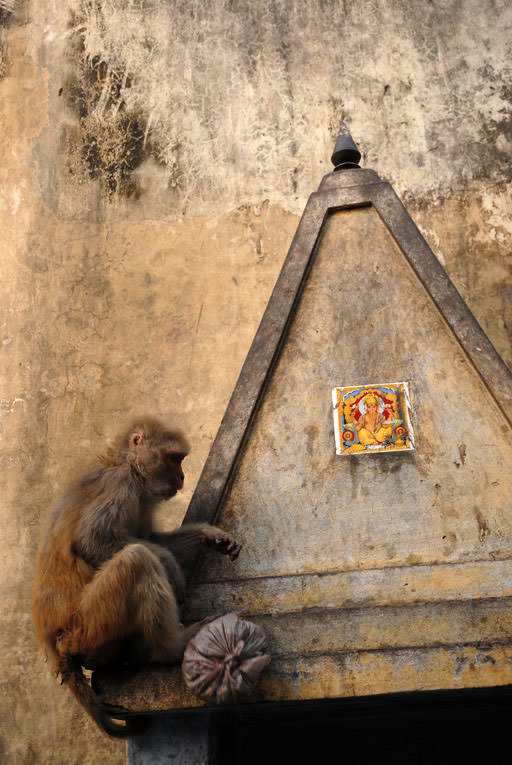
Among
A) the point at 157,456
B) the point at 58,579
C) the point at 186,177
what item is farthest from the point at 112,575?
the point at 186,177

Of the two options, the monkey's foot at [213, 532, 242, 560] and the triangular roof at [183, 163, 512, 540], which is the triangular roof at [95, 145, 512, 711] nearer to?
the triangular roof at [183, 163, 512, 540]

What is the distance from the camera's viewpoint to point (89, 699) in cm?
295

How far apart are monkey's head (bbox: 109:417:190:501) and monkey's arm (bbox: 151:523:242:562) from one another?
174 millimetres

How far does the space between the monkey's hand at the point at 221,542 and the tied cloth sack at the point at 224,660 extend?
0.38 metres

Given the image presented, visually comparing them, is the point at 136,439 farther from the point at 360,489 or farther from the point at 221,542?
the point at 360,489

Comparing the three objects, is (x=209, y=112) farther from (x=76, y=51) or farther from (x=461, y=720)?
(x=461, y=720)

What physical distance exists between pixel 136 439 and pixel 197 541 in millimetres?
504

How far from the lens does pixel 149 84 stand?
692 cm

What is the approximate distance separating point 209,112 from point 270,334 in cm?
381

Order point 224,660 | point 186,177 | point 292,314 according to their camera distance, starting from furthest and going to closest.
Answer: point 186,177, point 292,314, point 224,660

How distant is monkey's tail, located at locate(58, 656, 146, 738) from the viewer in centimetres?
292

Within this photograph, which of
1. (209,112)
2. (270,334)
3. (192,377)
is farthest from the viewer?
(209,112)

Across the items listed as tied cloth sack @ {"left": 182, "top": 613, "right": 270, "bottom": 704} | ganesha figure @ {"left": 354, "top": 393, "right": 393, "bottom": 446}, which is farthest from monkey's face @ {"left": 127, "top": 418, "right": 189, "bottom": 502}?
ganesha figure @ {"left": 354, "top": 393, "right": 393, "bottom": 446}

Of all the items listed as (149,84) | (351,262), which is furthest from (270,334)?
(149,84)
